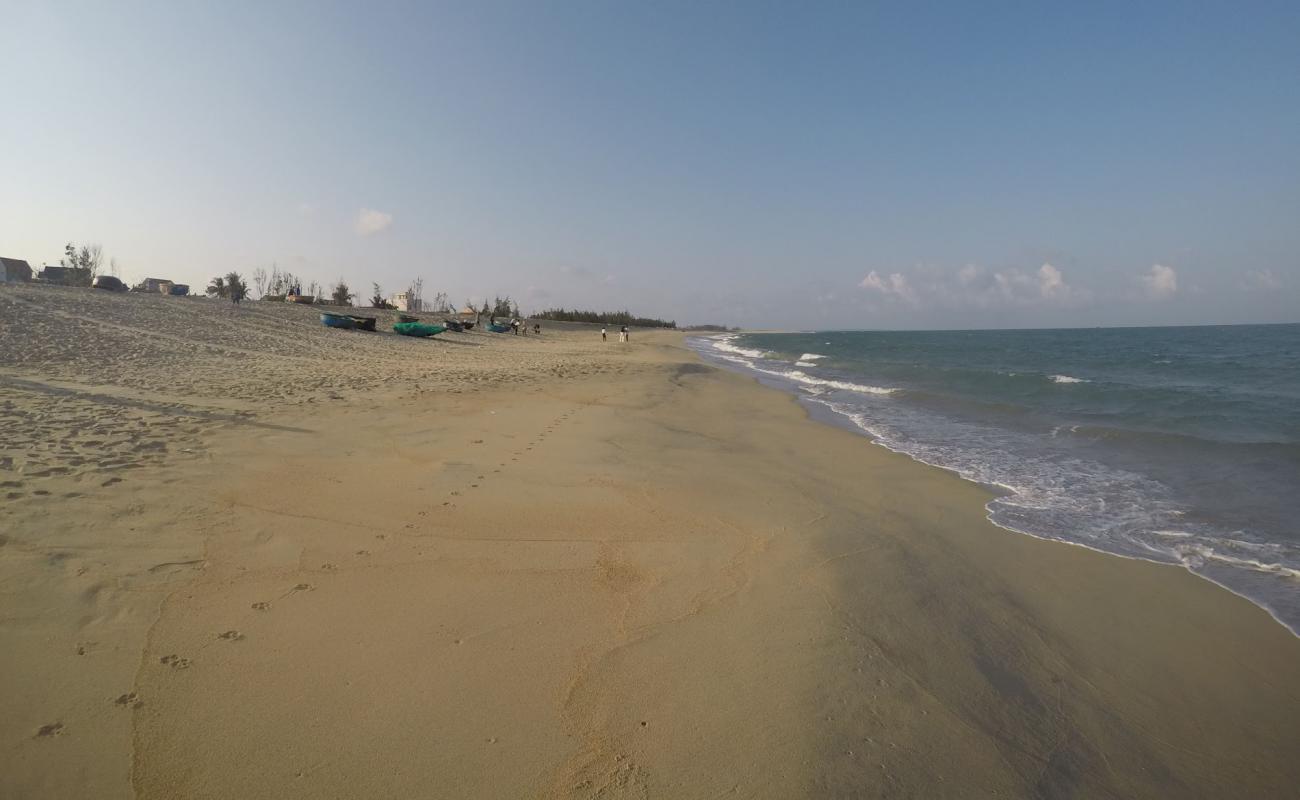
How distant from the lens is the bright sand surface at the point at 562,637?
2.75m

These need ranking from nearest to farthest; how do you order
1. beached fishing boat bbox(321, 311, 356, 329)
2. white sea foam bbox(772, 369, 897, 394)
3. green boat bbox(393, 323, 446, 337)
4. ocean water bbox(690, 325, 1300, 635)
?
ocean water bbox(690, 325, 1300, 635) < white sea foam bbox(772, 369, 897, 394) < beached fishing boat bbox(321, 311, 356, 329) < green boat bbox(393, 323, 446, 337)

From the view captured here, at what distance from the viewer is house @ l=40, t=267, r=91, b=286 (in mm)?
45531

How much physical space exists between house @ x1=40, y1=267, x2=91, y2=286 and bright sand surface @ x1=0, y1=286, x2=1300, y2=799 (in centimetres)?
5191

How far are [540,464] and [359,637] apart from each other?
418cm

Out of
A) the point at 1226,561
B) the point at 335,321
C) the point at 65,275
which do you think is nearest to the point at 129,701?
the point at 1226,561

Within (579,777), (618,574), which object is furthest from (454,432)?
(579,777)

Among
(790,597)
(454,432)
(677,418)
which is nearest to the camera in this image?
(790,597)

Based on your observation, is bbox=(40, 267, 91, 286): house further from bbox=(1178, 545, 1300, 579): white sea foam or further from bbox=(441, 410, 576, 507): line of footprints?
bbox=(1178, 545, 1300, 579): white sea foam

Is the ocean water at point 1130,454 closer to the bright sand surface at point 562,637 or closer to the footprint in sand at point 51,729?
the bright sand surface at point 562,637

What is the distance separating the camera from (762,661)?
143 inches

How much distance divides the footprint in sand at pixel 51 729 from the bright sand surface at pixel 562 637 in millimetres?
19

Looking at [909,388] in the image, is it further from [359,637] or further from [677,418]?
[359,637]

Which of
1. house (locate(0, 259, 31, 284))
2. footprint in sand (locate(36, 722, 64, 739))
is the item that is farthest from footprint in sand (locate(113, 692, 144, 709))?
house (locate(0, 259, 31, 284))

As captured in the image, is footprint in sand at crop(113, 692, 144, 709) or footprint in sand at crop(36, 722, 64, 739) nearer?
footprint in sand at crop(36, 722, 64, 739)
